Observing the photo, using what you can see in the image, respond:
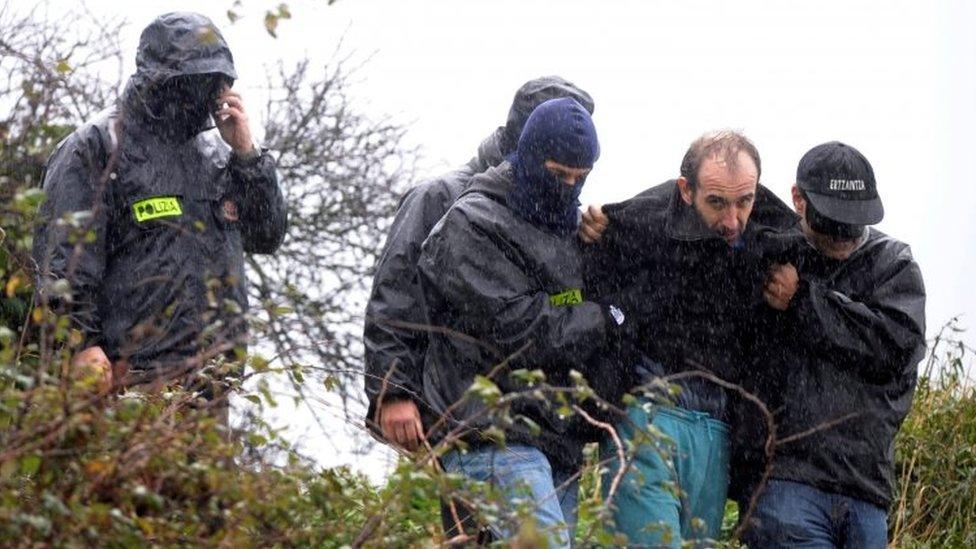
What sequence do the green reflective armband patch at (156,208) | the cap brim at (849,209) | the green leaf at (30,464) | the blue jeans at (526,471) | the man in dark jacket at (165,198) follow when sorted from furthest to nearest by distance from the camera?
the green reflective armband patch at (156,208), the man in dark jacket at (165,198), the cap brim at (849,209), the blue jeans at (526,471), the green leaf at (30,464)

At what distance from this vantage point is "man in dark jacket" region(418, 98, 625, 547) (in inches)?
219

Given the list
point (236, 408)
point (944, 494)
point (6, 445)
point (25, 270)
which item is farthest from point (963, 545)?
point (6, 445)

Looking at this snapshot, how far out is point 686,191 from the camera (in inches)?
228

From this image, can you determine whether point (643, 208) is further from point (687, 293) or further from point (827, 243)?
point (827, 243)

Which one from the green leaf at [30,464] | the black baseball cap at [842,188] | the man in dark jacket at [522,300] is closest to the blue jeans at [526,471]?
the man in dark jacket at [522,300]

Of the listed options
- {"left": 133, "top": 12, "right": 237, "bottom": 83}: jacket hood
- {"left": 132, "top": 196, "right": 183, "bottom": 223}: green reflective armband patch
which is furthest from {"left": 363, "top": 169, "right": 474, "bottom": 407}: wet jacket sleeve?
{"left": 133, "top": 12, "right": 237, "bottom": 83}: jacket hood

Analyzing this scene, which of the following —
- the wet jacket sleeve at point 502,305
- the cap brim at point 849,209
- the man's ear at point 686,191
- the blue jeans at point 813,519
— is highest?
the man's ear at point 686,191

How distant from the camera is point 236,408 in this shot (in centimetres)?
554

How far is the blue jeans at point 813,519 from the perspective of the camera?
575 centimetres

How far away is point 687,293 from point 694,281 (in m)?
0.04

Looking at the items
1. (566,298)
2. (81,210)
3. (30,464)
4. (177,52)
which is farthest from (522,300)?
(30,464)

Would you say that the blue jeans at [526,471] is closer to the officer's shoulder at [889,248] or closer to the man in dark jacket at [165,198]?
the man in dark jacket at [165,198]

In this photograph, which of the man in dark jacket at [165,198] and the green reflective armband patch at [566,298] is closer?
the green reflective armband patch at [566,298]

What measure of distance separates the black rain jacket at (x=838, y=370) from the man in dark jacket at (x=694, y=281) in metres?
0.11
